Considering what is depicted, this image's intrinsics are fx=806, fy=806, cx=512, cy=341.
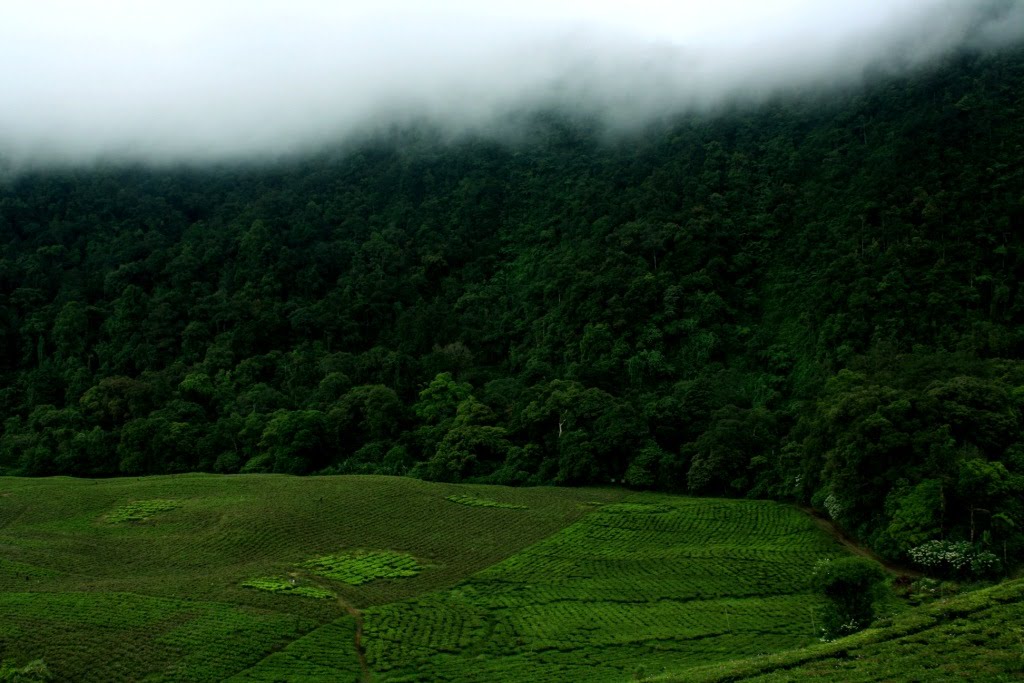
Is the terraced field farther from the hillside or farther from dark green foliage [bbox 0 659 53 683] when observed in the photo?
dark green foliage [bbox 0 659 53 683]

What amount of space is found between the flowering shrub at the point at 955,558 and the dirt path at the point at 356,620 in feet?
120

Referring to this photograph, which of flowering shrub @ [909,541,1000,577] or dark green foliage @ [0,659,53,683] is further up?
flowering shrub @ [909,541,1000,577]

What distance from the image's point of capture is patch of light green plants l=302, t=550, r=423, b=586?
5425cm

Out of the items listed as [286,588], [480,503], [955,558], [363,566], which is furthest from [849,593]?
[480,503]

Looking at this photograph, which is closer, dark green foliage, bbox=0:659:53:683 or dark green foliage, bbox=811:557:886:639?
dark green foliage, bbox=0:659:53:683

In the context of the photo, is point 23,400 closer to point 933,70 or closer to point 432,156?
point 432,156

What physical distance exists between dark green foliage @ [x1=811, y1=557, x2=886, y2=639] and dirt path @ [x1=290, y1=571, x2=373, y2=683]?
23380 millimetres

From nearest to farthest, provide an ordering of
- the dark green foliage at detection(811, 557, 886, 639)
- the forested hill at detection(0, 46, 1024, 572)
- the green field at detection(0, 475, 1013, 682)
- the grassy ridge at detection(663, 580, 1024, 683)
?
the grassy ridge at detection(663, 580, 1024, 683)
the dark green foliage at detection(811, 557, 886, 639)
the green field at detection(0, 475, 1013, 682)
the forested hill at detection(0, 46, 1024, 572)

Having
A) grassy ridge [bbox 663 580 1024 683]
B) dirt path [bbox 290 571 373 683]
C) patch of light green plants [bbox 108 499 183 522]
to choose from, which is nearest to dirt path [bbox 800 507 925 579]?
grassy ridge [bbox 663 580 1024 683]

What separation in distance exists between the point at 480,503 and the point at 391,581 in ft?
70.4

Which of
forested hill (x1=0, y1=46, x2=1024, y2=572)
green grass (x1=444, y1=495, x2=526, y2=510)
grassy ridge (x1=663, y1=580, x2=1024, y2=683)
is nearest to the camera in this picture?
grassy ridge (x1=663, y1=580, x2=1024, y2=683)

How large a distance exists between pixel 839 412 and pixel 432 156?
124725 mm

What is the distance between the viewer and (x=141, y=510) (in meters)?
68.4

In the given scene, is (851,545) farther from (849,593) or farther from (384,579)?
(384,579)
